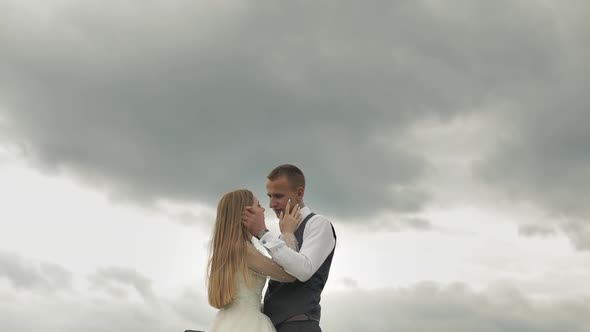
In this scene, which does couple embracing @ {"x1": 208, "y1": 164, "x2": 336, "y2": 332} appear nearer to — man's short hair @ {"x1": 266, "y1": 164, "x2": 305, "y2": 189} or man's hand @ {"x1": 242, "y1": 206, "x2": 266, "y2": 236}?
man's hand @ {"x1": 242, "y1": 206, "x2": 266, "y2": 236}

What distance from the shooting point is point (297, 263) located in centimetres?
930

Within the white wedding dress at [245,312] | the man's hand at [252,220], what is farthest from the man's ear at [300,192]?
the white wedding dress at [245,312]

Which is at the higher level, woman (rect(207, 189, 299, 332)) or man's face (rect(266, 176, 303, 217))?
man's face (rect(266, 176, 303, 217))

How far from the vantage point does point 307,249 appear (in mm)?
9633

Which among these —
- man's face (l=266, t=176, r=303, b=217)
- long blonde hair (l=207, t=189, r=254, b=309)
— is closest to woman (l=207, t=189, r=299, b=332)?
long blonde hair (l=207, t=189, r=254, b=309)

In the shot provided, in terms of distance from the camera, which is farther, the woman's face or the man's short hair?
the man's short hair

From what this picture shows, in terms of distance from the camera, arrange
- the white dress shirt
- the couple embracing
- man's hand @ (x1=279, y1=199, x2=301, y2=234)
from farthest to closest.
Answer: man's hand @ (x1=279, y1=199, x2=301, y2=234) < the couple embracing < the white dress shirt

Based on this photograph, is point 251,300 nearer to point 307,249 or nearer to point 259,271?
point 259,271

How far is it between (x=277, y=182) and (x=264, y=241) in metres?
1.15

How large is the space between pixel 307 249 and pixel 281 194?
41.3 inches

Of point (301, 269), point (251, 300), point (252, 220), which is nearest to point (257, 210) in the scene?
point (252, 220)

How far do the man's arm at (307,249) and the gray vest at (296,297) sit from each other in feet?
0.81

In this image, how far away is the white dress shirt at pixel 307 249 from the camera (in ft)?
30.5

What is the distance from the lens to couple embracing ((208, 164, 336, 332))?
958cm
